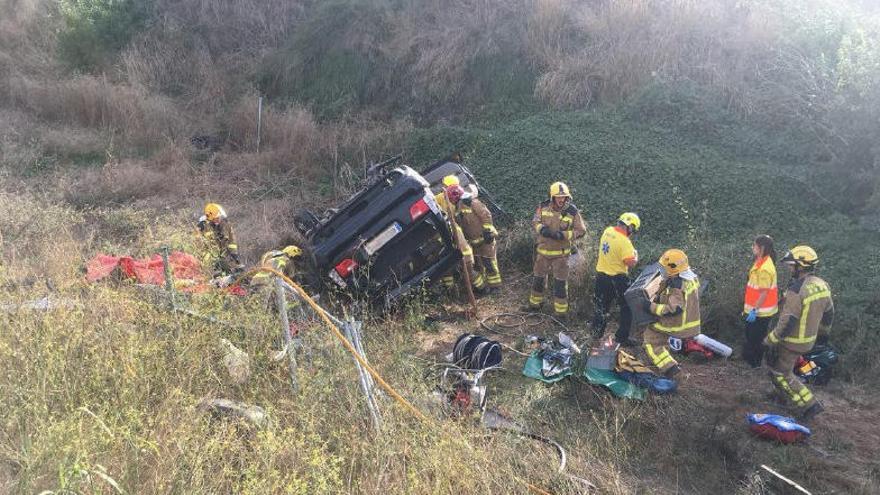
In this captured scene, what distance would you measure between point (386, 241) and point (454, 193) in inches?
60.7

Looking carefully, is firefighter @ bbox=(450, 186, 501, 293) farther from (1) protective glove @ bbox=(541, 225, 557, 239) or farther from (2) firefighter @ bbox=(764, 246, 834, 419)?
(2) firefighter @ bbox=(764, 246, 834, 419)

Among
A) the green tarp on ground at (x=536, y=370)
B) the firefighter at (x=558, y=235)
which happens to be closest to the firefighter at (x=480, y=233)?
the firefighter at (x=558, y=235)

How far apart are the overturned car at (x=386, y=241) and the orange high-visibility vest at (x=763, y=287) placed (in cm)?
299

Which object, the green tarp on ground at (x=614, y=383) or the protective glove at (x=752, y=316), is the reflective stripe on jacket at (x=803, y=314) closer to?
the protective glove at (x=752, y=316)

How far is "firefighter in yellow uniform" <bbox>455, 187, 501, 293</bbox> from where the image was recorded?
787 centimetres

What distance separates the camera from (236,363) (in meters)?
4.41

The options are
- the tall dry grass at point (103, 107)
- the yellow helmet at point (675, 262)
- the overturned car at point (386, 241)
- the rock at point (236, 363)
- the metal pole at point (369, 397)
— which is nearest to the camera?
the metal pole at point (369, 397)

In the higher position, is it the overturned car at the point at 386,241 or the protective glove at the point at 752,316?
the overturned car at the point at 386,241

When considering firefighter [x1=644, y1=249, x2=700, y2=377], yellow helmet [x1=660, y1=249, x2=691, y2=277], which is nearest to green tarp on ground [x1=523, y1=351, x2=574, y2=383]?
firefighter [x1=644, y1=249, x2=700, y2=377]

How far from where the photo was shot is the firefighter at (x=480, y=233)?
A: 7.87 m

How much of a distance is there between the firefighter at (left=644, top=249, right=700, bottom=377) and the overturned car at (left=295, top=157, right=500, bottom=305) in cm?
A: 220

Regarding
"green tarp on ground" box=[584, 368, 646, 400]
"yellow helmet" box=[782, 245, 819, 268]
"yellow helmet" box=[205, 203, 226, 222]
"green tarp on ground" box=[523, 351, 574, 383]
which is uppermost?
"yellow helmet" box=[782, 245, 819, 268]

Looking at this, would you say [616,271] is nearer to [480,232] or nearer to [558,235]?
[558,235]

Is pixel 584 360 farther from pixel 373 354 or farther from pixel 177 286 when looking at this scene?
pixel 177 286
